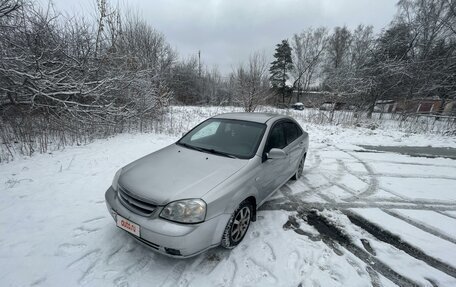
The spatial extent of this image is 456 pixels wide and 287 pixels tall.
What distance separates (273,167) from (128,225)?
2.09 metres

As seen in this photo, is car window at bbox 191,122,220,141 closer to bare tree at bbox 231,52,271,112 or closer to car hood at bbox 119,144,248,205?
car hood at bbox 119,144,248,205

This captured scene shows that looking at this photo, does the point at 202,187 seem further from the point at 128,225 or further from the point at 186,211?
the point at 128,225

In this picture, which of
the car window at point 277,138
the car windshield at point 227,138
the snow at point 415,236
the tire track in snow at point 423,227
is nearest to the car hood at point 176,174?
the car windshield at point 227,138

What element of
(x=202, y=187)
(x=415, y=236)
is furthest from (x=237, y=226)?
(x=415, y=236)

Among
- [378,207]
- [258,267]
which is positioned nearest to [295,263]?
[258,267]

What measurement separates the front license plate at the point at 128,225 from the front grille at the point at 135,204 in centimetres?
12

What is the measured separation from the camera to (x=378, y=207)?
3791 mm

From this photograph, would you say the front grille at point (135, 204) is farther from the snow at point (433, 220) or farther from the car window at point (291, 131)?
the snow at point (433, 220)

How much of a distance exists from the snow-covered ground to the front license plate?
0.40 m

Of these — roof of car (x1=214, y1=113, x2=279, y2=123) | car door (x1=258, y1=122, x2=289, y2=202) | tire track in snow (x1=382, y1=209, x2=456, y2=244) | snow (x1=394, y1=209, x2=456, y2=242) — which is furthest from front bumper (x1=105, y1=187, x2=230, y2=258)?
snow (x1=394, y1=209, x2=456, y2=242)

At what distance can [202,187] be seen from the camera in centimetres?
222

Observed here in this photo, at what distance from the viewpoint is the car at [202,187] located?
6.74ft

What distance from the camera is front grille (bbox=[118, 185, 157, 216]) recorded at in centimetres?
215

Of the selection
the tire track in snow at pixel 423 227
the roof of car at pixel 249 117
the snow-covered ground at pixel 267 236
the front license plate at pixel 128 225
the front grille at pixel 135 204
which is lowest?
the snow-covered ground at pixel 267 236
